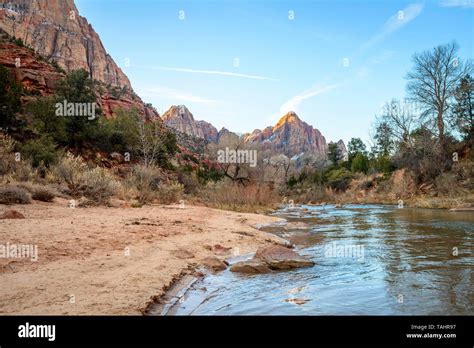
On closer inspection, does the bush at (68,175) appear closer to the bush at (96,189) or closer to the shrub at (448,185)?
the bush at (96,189)

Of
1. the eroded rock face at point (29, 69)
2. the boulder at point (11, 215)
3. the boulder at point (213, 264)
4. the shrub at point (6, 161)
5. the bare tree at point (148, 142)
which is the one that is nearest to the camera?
the boulder at point (213, 264)

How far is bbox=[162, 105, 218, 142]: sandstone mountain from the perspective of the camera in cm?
12351

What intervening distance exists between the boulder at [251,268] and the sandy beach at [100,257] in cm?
73

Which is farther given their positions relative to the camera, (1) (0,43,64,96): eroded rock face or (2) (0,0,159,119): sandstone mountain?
(2) (0,0,159,119): sandstone mountain

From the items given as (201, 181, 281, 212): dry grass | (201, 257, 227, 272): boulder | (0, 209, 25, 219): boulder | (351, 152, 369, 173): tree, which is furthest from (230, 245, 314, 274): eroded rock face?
(351, 152, 369, 173): tree

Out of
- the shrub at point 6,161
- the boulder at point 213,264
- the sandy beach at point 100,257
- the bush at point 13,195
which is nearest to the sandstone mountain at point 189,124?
the shrub at point 6,161

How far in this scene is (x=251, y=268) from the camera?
19.6 feet

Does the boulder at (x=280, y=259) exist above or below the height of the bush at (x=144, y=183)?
below

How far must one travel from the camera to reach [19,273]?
14.1 feet

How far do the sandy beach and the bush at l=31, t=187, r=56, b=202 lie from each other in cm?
51

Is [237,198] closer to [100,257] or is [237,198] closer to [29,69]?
[100,257]

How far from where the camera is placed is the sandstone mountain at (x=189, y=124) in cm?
12351

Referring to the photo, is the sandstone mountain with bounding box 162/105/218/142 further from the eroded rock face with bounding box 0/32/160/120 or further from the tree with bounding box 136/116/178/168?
the tree with bounding box 136/116/178/168
